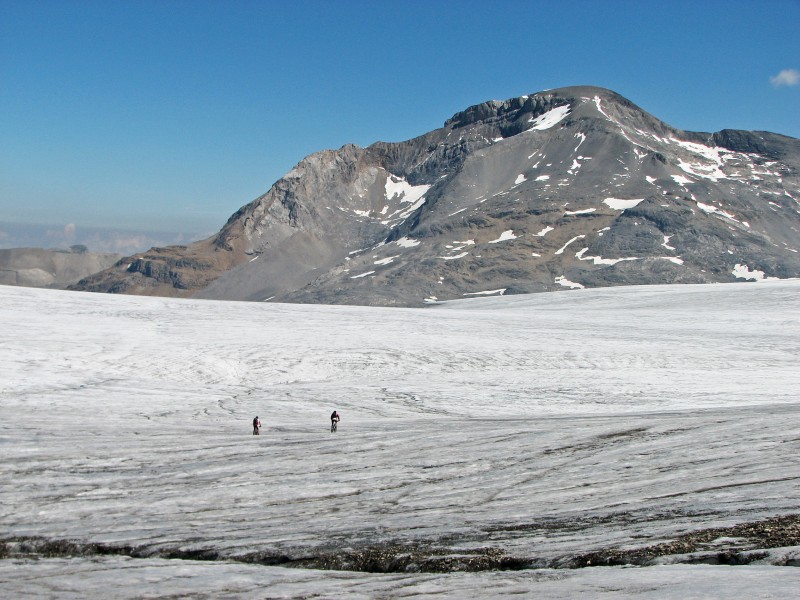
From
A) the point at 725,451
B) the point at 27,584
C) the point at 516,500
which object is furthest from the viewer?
the point at 725,451

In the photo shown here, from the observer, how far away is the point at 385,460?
72.8 ft

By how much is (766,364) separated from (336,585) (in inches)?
1524

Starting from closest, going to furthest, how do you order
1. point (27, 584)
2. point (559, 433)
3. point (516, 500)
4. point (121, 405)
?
point (27, 584)
point (516, 500)
point (559, 433)
point (121, 405)

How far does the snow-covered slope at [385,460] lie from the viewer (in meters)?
13.1

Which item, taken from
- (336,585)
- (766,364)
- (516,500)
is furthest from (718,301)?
(336,585)

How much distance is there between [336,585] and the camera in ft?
40.6

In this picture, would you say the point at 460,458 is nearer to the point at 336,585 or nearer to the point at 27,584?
the point at 336,585

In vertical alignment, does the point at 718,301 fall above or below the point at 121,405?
above

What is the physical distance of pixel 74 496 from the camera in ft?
66.2

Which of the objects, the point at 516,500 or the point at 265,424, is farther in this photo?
the point at 265,424

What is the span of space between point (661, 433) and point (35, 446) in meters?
18.5

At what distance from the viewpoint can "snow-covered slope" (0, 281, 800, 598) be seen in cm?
1309

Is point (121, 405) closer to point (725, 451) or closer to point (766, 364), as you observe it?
point (725, 451)

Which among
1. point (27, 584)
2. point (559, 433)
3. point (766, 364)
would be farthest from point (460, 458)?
point (766, 364)
